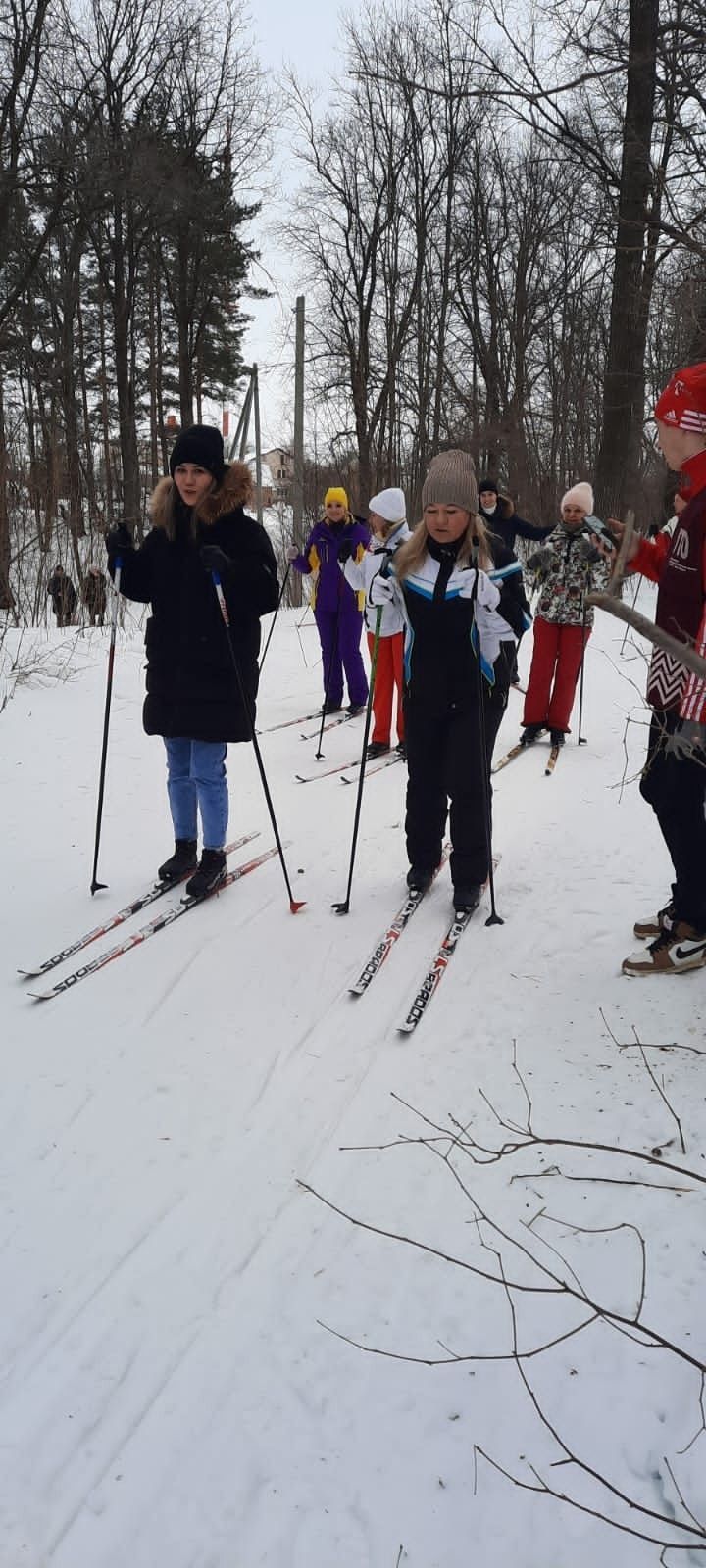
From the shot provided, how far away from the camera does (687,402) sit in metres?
2.83

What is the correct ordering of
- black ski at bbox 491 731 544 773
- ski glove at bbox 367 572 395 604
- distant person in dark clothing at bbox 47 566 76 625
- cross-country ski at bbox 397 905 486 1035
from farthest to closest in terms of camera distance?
distant person in dark clothing at bbox 47 566 76 625 → black ski at bbox 491 731 544 773 → ski glove at bbox 367 572 395 604 → cross-country ski at bbox 397 905 486 1035

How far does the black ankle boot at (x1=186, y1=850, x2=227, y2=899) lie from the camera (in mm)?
4465

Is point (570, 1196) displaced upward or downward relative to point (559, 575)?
downward

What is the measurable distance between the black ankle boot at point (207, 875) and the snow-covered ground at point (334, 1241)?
0.15 meters

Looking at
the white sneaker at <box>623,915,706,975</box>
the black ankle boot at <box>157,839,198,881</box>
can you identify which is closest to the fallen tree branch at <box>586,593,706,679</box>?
the white sneaker at <box>623,915,706,975</box>

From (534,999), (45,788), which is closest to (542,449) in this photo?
(45,788)

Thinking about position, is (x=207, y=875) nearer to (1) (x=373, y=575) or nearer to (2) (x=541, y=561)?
(1) (x=373, y=575)

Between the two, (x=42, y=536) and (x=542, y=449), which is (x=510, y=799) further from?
(x=542, y=449)

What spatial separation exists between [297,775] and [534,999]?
3.61 metres

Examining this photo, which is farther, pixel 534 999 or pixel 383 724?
pixel 383 724

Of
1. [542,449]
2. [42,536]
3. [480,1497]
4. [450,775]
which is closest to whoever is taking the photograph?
[480,1497]

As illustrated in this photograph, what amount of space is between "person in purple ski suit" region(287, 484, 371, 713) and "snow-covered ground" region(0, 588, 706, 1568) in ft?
13.9

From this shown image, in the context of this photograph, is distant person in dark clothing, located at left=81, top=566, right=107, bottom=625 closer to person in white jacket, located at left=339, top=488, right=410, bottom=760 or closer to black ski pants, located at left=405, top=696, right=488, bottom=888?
person in white jacket, located at left=339, top=488, right=410, bottom=760

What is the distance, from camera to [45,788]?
6.10 metres
